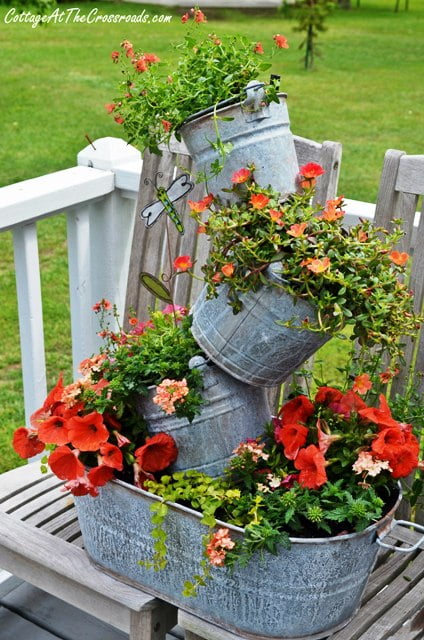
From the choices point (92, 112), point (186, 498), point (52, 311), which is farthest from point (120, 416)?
point (92, 112)

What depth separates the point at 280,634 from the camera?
156 cm

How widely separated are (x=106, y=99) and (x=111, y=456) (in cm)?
793

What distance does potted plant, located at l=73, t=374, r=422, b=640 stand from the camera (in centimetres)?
148

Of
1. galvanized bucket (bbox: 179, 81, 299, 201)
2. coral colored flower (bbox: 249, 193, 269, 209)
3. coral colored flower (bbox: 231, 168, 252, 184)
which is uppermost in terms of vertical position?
galvanized bucket (bbox: 179, 81, 299, 201)

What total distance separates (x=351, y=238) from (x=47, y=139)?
675 cm

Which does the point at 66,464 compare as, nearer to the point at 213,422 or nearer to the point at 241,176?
the point at 213,422

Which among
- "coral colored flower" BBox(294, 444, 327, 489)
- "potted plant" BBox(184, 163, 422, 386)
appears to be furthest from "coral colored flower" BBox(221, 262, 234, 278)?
"coral colored flower" BBox(294, 444, 327, 489)

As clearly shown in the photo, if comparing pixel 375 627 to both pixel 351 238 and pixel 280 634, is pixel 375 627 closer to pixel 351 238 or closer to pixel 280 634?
pixel 280 634

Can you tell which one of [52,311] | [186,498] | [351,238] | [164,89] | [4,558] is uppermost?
[164,89]

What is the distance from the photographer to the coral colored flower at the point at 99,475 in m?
1.54

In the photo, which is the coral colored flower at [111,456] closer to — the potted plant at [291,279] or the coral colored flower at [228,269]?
the potted plant at [291,279]

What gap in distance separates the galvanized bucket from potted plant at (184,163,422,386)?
0.10 feet

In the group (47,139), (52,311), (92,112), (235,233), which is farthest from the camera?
(92,112)

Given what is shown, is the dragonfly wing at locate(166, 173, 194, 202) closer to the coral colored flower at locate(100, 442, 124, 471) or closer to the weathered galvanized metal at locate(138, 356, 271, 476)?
the weathered galvanized metal at locate(138, 356, 271, 476)
